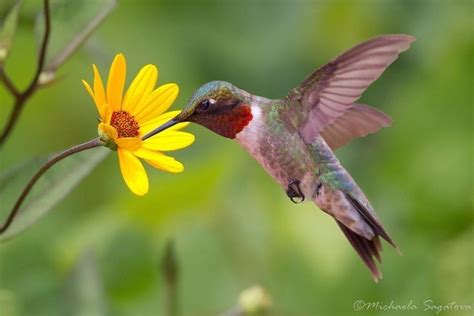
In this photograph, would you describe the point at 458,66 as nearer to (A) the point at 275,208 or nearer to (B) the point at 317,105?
(A) the point at 275,208

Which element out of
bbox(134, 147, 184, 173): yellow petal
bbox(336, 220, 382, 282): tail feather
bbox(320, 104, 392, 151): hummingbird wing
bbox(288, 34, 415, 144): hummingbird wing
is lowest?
bbox(336, 220, 382, 282): tail feather

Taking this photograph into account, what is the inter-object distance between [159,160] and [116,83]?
0.32ft

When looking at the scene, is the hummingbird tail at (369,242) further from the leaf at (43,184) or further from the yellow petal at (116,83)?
the leaf at (43,184)

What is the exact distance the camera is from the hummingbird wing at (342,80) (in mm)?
962

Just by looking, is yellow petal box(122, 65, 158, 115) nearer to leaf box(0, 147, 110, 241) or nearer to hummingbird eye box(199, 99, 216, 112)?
hummingbird eye box(199, 99, 216, 112)

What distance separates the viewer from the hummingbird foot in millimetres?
1036

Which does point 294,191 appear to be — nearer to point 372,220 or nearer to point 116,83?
point 372,220

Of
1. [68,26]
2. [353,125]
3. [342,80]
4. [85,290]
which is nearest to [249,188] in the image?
[85,290]

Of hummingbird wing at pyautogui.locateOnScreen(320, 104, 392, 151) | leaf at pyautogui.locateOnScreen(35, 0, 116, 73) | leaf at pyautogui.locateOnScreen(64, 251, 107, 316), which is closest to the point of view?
hummingbird wing at pyautogui.locateOnScreen(320, 104, 392, 151)

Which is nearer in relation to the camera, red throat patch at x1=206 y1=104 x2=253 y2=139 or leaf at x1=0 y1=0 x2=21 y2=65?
red throat patch at x1=206 y1=104 x2=253 y2=139

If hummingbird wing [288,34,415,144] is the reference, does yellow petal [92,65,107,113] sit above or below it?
above

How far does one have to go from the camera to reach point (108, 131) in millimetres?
1046

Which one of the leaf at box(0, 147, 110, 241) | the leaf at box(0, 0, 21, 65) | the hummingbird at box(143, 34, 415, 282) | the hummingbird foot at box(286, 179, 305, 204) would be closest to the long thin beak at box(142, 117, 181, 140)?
the hummingbird at box(143, 34, 415, 282)

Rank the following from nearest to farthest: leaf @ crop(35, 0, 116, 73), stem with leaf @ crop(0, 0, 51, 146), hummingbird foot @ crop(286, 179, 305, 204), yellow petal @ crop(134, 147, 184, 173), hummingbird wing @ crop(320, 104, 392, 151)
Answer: yellow petal @ crop(134, 147, 184, 173) < hummingbird foot @ crop(286, 179, 305, 204) < hummingbird wing @ crop(320, 104, 392, 151) < stem with leaf @ crop(0, 0, 51, 146) < leaf @ crop(35, 0, 116, 73)
